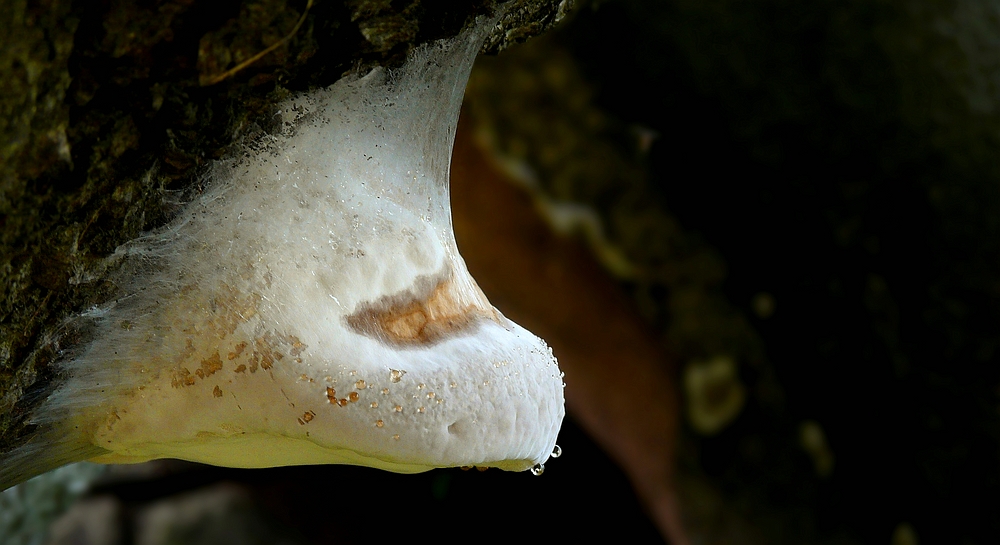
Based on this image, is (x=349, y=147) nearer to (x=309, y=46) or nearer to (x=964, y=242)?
(x=309, y=46)

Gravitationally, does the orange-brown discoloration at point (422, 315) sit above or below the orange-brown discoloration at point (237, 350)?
below

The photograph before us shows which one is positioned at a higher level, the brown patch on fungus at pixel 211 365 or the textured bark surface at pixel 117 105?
the textured bark surface at pixel 117 105

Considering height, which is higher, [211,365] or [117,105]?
[117,105]

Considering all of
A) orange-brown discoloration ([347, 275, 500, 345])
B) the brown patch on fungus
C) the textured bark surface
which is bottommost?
orange-brown discoloration ([347, 275, 500, 345])

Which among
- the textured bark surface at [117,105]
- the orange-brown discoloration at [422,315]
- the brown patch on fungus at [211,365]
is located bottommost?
the orange-brown discoloration at [422,315]
